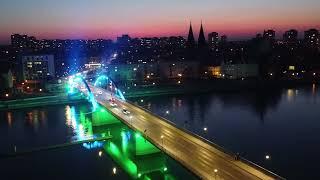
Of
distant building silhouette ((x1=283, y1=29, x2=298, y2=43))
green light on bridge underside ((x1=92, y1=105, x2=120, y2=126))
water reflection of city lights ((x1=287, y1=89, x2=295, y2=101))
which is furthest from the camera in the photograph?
distant building silhouette ((x1=283, y1=29, x2=298, y2=43))

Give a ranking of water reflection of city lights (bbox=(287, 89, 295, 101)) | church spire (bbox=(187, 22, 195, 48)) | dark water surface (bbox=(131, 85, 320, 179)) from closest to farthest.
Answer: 1. dark water surface (bbox=(131, 85, 320, 179))
2. water reflection of city lights (bbox=(287, 89, 295, 101))
3. church spire (bbox=(187, 22, 195, 48))

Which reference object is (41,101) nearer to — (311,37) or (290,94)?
(290,94)

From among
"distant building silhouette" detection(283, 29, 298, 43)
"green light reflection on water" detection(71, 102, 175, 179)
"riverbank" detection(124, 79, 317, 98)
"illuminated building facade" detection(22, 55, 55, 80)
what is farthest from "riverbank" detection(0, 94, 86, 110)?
"distant building silhouette" detection(283, 29, 298, 43)

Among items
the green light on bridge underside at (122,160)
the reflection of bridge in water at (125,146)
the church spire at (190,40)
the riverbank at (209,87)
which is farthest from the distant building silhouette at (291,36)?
the green light on bridge underside at (122,160)

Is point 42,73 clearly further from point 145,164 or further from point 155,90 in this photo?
point 145,164

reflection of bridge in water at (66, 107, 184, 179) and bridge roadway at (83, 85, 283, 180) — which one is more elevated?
bridge roadway at (83, 85, 283, 180)

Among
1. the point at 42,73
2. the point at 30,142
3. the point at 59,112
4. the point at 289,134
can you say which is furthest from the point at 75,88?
the point at 289,134

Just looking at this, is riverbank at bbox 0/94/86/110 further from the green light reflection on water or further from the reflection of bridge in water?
the green light reflection on water

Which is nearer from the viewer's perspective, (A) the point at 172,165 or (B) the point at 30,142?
(A) the point at 172,165
